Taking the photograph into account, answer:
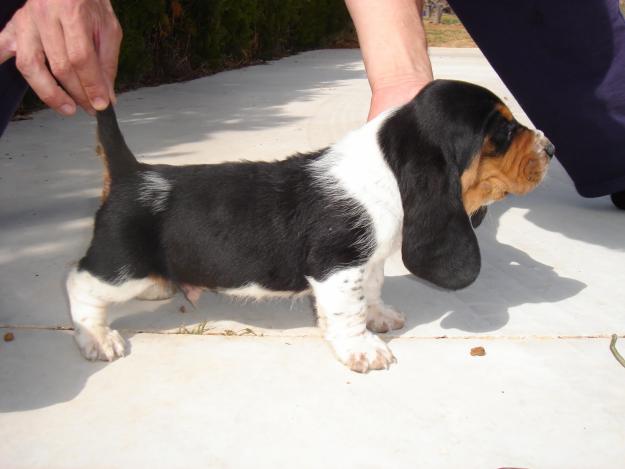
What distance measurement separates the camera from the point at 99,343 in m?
2.81

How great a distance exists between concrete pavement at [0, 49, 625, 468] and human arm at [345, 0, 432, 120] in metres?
0.96

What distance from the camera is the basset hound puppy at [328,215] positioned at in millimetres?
2662

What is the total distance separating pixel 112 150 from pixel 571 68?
288 cm

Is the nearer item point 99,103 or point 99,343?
point 99,103

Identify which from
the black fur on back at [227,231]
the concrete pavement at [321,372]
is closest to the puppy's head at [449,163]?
the black fur on back at [227,231]

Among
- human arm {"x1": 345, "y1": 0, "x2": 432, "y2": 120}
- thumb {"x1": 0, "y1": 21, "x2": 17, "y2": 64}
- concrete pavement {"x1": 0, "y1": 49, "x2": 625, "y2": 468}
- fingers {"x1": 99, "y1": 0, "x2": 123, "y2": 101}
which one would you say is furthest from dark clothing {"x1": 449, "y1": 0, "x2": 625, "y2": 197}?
thumb {"x1": 0, "y1": 21, "x2": 17, "y2": 64}

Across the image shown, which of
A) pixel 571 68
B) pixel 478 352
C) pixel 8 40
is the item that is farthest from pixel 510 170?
pixel 8 40

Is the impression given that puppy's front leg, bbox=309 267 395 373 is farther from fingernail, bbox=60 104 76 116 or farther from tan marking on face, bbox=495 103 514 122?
fingernail, bbox=60 104 76 116

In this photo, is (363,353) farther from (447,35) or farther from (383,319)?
(447,35)

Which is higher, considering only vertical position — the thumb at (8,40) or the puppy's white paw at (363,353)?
the thumb at (8,40)

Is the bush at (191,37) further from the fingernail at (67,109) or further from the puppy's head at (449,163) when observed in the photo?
the puppy's head at (449,163)

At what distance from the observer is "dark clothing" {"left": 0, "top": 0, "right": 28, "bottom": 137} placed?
125 inches

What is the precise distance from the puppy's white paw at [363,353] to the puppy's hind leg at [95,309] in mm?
829

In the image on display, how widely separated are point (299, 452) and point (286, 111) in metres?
5.66
